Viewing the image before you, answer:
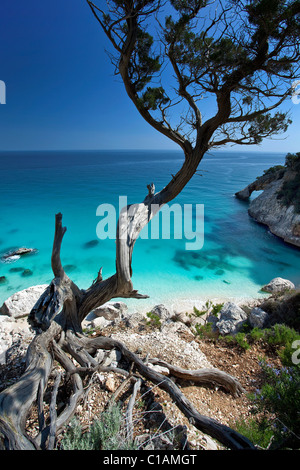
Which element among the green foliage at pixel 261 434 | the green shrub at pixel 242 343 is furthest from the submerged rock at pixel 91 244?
the green foliage at pixel 261 434

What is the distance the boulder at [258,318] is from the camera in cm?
561

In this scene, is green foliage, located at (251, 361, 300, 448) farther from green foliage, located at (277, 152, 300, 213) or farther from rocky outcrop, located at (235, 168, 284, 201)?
rocky outcrop, located at (235, 168, 284, 201)

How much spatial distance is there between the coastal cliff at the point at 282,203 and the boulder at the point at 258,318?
32.3 ft

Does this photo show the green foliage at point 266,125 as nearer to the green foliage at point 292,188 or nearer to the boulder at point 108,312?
the boulder at point 108,312

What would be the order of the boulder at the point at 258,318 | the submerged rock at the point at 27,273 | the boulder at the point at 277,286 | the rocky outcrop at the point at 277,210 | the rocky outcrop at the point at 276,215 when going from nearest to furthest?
the boulder at the point at 258,318 → the boulder at the point at 277,286 → the submerged rock at the point at 27,273 → the rocky outcrop at the point at 276,215 → the rocky outcrop at the point at 277,210

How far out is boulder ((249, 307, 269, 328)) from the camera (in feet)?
18.4

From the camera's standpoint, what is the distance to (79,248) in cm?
1405

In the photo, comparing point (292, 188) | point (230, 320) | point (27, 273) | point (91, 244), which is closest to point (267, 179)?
point (292, 188)

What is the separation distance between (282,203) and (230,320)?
1295 centimetres

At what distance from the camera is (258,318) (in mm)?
5691

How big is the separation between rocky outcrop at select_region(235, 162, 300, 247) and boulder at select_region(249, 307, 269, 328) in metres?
9.84

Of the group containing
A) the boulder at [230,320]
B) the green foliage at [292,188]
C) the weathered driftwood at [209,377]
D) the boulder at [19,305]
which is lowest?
the boulder at [19,305]
